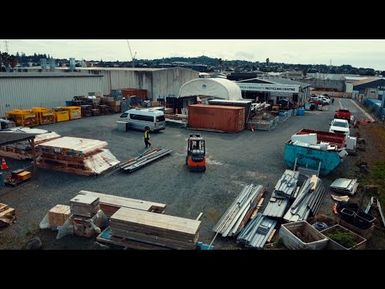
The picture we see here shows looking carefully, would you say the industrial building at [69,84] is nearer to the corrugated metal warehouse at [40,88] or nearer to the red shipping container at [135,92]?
the corrugated metal warehouse at [40,88]

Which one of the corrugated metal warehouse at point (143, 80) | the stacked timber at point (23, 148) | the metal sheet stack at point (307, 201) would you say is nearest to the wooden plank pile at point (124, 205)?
the metal sheet stack at point (307, 201)

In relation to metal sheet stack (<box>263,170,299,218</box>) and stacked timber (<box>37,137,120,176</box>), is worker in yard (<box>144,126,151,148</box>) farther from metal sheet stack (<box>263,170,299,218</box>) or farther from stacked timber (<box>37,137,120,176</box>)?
metal sheet stack (<box>263,170,299,218</box>)

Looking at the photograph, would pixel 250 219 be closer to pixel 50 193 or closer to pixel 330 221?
pixel 330 221

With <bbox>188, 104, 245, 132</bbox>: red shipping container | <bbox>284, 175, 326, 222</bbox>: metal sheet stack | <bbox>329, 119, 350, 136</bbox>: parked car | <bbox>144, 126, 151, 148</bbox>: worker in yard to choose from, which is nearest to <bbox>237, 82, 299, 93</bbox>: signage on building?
<bbox>329, 119, 350, 136</bbox>: parked car

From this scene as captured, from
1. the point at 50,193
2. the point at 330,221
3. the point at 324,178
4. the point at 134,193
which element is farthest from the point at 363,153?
the point at 50,193

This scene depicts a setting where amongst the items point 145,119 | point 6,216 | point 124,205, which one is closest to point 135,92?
point 145,119
